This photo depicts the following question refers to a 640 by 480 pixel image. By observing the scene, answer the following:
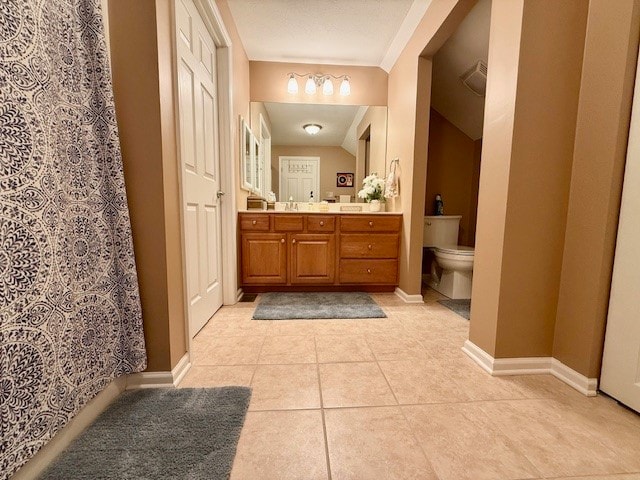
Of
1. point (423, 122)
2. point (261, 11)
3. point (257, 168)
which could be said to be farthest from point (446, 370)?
point (261, 11)

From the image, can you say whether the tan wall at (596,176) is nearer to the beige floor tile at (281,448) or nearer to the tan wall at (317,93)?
the beige floor tile at (281,448)

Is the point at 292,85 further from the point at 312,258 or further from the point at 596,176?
the point at 596,176

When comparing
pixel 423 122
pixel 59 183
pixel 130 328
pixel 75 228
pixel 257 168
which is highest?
pixel 423 122

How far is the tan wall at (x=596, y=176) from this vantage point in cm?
109

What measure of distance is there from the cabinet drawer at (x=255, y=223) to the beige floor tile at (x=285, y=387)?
1339 millimetres

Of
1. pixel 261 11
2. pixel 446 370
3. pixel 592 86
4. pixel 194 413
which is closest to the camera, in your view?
pixel 194 413

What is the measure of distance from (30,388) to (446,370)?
1.52 m

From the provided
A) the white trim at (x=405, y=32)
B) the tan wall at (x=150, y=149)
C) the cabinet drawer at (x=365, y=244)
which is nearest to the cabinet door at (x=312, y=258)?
the cabinet drawer at (x=365, y=244)

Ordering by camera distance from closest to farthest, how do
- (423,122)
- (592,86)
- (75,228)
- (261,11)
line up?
(75,228)
(592,86)
(261,11)
(423,122)

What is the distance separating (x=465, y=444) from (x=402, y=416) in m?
0.21

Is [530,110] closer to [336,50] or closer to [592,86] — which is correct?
[592,86]

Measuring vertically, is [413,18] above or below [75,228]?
above

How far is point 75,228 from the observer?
89cm

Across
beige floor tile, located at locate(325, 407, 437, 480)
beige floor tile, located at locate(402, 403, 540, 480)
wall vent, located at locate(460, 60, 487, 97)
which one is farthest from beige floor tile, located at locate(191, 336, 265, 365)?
wall vent, located at locate(460, 60, 487, 97)
